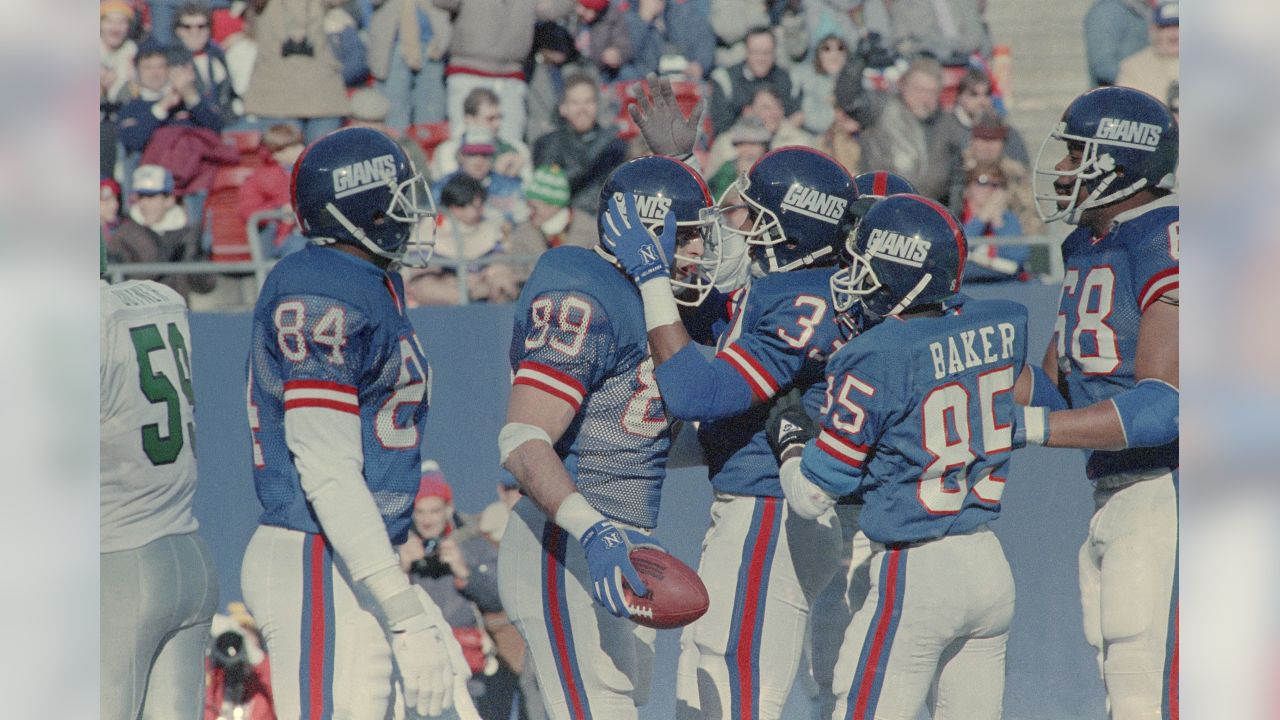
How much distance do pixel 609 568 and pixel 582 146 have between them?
4125mm

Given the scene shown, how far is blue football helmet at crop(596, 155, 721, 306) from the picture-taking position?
417 centimetres

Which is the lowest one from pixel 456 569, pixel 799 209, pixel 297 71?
pixel 456 569

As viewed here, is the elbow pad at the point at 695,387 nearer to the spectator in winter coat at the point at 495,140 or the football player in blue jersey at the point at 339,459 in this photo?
the football player in blue jersey at the point at 339,459

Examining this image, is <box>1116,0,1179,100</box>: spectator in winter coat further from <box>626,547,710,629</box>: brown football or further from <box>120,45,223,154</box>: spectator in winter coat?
<box>626,547,710,629</box>: brown football

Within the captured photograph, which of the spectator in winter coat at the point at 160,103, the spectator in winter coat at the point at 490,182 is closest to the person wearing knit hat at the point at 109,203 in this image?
the spectator in winter coat at the point at 160,103

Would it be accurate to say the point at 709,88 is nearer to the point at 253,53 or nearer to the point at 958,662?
the point at 253,53

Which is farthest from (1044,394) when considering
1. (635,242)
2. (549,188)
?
(549,188)

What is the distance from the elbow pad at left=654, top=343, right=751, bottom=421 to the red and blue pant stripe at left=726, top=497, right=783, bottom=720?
432 millimetres

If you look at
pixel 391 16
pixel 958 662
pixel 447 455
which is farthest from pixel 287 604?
pixel 391 16

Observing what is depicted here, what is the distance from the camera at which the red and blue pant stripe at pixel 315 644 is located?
3.75m

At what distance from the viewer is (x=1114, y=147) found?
15.0 ft

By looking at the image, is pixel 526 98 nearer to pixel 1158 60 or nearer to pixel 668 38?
pixel 668 38

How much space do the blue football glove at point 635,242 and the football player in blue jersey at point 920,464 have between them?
0.50 metres
